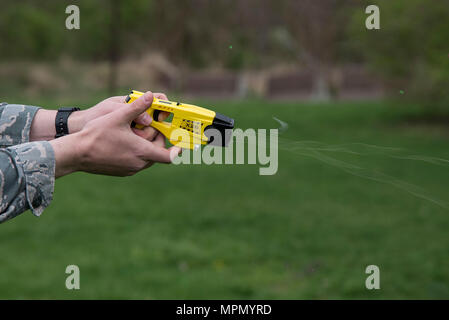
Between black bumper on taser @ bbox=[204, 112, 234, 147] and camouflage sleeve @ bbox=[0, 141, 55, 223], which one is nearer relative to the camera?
camouflage sleeve @ bbox=[0, 141, 55, 223]

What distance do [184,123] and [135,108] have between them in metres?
0.25

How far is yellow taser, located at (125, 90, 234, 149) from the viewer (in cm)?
246

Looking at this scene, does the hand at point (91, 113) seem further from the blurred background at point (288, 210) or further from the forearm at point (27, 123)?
the blurred background at point (288, 210)

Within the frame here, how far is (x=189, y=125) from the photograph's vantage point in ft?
8.12

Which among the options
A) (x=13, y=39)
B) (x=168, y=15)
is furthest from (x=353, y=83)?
(x=13, y=39)

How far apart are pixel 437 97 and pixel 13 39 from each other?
63.5ft

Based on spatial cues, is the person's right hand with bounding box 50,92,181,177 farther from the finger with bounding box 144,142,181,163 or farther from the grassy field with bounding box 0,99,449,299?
the grassy field with bounding box 0,99,449,299

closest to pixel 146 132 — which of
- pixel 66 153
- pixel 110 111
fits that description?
pixel 110 111

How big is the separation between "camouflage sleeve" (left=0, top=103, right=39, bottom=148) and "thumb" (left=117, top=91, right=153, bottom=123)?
2.18 feet

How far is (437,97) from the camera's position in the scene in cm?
1355

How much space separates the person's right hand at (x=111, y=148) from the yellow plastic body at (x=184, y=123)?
0.25 feet
